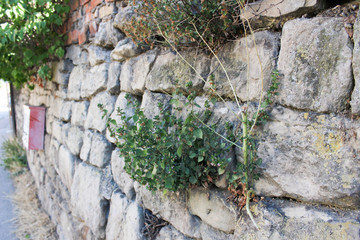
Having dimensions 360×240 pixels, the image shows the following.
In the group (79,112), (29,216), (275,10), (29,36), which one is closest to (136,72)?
(275,10)

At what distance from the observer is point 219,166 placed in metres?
1.08

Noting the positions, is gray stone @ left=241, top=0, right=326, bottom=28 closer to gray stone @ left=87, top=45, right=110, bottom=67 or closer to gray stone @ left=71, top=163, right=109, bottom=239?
gray stone @ left=87, top=45, right=110, bottom=67

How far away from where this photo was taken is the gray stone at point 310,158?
0.85 metres

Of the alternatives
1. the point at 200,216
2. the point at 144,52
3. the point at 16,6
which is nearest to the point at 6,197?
the point at 16,6

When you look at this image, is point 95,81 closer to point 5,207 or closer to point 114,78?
point 114,78

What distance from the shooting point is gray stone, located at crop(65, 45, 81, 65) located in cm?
259

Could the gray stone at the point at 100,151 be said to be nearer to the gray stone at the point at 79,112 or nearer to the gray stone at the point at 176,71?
the gray stone at the point at 79,112

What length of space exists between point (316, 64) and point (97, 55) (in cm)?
167

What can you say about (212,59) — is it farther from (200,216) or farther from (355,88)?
(200,216)

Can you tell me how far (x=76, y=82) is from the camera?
2.58m

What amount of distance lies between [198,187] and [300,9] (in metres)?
0.81

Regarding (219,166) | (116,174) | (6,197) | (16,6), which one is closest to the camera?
(219,166)

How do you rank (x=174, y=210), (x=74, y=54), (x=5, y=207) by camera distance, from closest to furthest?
(x=174, y=210) → (x=74, y=54) → (x=5, y=207)

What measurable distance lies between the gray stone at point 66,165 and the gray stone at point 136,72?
3.65 ft
